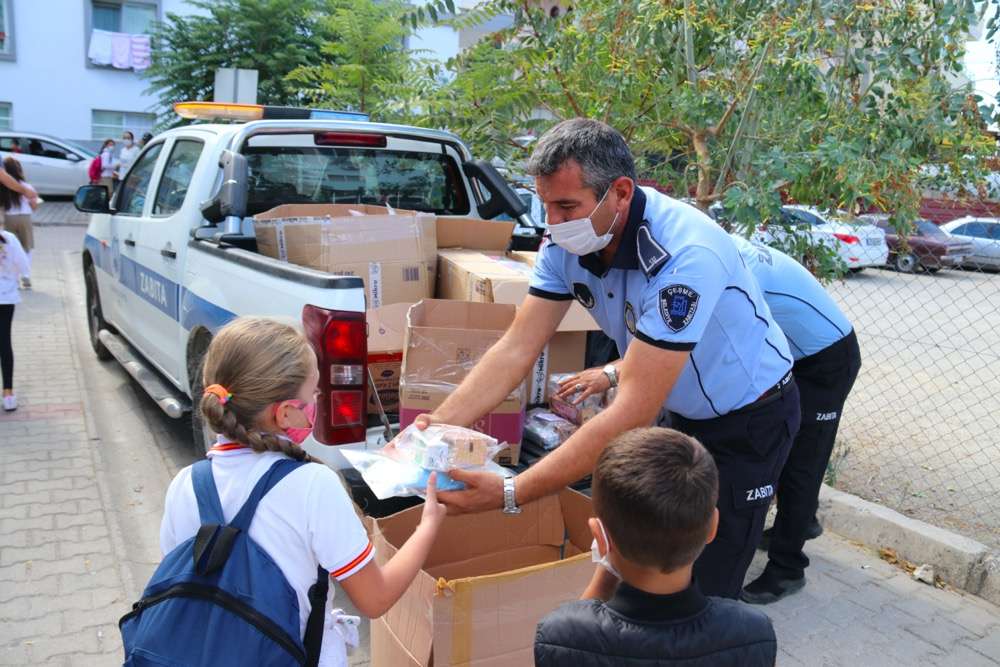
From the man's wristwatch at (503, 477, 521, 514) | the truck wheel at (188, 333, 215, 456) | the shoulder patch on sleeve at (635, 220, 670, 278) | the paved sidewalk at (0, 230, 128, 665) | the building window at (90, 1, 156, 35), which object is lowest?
the paved sidewalk at (0, 230, 128, 665)

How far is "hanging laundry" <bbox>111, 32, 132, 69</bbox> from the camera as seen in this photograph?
2411 cm

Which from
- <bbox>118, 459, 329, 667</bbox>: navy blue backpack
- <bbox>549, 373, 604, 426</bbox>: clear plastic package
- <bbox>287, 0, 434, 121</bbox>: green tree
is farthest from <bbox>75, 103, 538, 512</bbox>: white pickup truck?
<bbox>287, 0, 434, 121</bbox>: green tree

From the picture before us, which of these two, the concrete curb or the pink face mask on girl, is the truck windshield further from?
the pink face mask on girl

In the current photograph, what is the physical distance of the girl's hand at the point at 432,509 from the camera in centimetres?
202

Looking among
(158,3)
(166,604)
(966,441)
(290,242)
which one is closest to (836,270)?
(966,441)

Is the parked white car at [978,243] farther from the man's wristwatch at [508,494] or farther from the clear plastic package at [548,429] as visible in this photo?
the man's wristwatch at [508,494]

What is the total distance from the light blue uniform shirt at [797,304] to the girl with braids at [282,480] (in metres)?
1.93

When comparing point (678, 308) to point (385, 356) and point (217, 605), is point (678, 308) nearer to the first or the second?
point (217, 605)

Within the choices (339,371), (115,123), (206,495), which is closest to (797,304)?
(339,371)

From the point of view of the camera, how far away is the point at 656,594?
Result: 1.58 metres

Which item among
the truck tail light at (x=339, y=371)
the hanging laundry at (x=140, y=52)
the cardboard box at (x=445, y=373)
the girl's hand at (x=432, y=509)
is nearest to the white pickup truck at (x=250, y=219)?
the truck tail light at (x=339, y=371)

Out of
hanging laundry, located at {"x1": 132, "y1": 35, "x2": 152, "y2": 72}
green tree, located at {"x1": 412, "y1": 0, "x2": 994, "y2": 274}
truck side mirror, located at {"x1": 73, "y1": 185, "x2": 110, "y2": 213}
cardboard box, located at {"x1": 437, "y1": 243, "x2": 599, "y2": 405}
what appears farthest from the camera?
hanging laundry, located at {"x1": 132, "y1": 35, "x2": 152, "y2": 72}

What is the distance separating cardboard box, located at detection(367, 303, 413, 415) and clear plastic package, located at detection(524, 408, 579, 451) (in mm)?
595

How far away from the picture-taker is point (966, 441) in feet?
20.6
